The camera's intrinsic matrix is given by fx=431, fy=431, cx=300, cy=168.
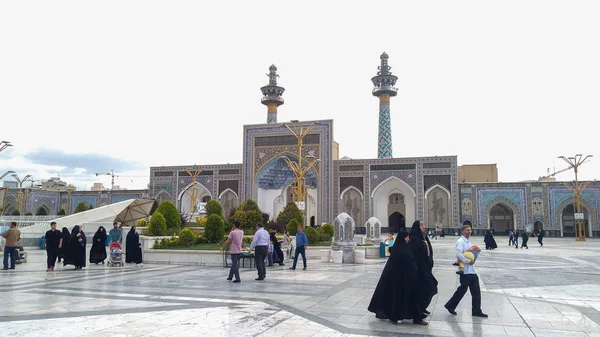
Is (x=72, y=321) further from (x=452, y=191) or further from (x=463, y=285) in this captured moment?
(x=452, y=191)

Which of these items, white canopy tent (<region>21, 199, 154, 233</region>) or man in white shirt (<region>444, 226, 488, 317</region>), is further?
white canopy tent (<region>21, 199, 154, 233</region>)

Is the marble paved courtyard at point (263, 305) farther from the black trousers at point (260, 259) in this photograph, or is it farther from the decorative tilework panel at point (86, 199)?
the decorative tilework panel at point (86, 199)

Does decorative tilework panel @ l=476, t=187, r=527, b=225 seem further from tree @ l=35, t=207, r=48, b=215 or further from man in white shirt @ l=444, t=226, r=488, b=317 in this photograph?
tree @ l=35, t=207, r=48, b=215

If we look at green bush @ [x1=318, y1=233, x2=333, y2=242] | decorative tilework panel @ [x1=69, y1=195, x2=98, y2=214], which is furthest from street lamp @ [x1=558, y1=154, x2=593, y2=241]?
decorative tilework panel @ [x1=69, y1=195, x2=98, y2=214]

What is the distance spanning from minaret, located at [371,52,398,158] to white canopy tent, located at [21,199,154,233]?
16.8 metres

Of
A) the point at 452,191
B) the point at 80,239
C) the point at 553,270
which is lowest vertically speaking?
the point at 553,270

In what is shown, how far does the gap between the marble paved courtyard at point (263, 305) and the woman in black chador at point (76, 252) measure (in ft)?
2.92

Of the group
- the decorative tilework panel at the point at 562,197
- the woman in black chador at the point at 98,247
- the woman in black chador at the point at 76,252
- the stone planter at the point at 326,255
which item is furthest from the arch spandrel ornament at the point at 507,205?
the woman in black chador at the point at 76,252

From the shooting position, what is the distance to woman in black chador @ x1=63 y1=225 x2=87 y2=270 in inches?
377

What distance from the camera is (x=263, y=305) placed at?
5.24 metres

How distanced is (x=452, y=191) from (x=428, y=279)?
23.8m

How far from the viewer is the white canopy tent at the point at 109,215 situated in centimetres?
1852

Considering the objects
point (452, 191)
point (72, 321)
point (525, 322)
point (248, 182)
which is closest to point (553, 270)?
point (525, 322)

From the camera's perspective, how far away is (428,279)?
4551 mm
